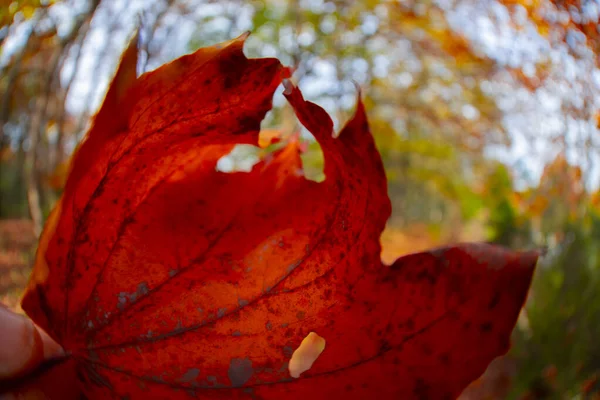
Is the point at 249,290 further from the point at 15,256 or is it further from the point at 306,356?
the point at 15,256

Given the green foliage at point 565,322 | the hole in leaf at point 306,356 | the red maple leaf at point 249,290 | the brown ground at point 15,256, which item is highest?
the red maple leaf at point 249,290

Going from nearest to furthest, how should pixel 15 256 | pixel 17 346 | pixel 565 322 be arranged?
1. pixel 17 346
2. pixel 565 322
3. pixel 15 256

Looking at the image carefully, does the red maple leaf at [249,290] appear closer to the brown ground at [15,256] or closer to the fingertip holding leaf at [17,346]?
the fingertip holding leaf at [17,346]

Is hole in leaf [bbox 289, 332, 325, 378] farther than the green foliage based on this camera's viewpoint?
No

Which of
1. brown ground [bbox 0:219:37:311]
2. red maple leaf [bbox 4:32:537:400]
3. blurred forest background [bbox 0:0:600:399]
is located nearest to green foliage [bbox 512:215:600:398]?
blurred forest background [bbox 0:0:600:399]

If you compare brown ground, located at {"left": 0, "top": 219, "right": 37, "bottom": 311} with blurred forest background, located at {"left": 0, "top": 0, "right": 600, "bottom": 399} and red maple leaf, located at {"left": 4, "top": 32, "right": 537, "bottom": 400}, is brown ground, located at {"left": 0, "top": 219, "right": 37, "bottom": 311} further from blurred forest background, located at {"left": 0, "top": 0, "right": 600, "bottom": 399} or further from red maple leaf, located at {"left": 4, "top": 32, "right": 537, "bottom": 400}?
red maple leaf, located at {"left": 4, "top": 32, "right": 537, "bottom": 400}

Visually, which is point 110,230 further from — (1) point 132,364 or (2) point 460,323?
(2) point 460,323

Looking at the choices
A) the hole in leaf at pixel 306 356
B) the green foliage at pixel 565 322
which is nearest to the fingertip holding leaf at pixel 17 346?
the hole in leaf at pixel 306 356

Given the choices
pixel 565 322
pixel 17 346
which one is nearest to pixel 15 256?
pixel 565 322
